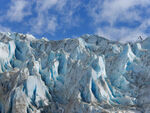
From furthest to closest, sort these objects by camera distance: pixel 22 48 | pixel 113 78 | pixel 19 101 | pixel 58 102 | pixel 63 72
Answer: pixel 22 48, pixel 63 72, pixel 113 78, pixel 58 102, pixel 19 101

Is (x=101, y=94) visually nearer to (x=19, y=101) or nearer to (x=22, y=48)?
(x=19, y=101)

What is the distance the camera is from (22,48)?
35.0 metres

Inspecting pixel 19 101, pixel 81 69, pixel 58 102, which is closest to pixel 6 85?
pixel 19 101

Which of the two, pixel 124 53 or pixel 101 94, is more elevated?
pixel 124 53

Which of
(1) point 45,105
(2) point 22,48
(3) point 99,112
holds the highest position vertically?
(2) point 22,48

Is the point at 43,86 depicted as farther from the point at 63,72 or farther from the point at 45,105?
the point at 63,72

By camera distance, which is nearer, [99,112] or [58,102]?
[99,112]

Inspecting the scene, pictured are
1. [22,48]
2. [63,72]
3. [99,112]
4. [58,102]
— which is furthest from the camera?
[22,48]

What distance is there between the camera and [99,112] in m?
18.9

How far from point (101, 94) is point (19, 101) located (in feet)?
24.0

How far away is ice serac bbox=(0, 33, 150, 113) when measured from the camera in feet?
68.6

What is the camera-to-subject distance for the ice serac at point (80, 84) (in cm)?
2092

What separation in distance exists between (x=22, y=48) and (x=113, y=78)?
15.5m

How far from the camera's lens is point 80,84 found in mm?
22375
